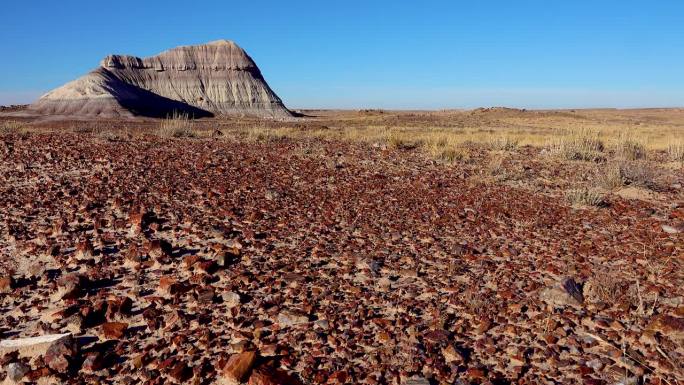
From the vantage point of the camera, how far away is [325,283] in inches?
161

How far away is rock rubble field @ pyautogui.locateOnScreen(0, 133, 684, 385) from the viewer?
2967mm

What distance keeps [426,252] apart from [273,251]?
59.0 inches

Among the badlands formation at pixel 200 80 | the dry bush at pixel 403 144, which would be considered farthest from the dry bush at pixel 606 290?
the badlands formation at pixel 200 80

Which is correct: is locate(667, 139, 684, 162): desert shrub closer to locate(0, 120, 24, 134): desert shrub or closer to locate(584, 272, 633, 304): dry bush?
Result: locate(584, 272, 633, 304): dry bush

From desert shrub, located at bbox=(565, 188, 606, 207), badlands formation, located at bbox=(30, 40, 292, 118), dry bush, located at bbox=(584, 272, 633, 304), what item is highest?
badlands formation, located at bbox=(30, 40, 292, 118)

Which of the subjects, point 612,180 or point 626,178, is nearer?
point 612,180

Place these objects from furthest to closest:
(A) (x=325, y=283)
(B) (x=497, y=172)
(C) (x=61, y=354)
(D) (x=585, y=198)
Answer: (B) (x=497, y=172) → (D) (x=585, y=198) → (A) (x=325, y=283) → (C) (x=61, y=354)

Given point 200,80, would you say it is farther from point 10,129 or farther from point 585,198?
point 585,198

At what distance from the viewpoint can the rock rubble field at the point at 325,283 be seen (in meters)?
2.97

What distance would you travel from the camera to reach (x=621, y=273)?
14.5 ft

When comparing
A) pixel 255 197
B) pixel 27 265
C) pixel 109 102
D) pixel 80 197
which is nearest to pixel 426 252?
pixel 255 197

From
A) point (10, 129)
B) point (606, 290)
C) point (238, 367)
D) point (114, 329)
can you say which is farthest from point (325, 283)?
point (10, 129)

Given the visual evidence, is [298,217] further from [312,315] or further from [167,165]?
[167,165]

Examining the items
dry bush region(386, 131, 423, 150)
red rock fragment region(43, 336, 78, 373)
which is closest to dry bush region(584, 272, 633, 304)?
red rock fragment region(43, 336, 78, 373)
